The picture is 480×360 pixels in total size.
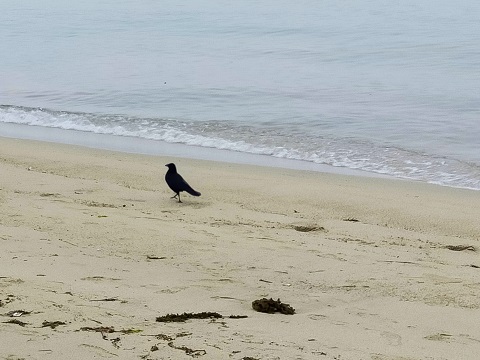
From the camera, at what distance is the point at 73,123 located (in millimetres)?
13562

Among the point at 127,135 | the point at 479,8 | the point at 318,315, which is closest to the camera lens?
the point at 318,315

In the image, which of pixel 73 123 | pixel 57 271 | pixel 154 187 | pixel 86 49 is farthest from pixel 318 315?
pixel 86 49

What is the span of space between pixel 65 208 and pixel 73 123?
264 inches

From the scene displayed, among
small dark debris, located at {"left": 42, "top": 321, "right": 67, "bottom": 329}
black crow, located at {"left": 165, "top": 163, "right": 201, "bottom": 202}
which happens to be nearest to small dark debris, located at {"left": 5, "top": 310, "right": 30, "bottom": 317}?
small dark debris, located at {"left": 42, "top": 321, "right": 67, "bottom": 329}

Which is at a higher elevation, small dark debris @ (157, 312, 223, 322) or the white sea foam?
the white sea foam

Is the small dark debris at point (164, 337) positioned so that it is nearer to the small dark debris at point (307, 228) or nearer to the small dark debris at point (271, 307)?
the small dark debris at point (271, 307)

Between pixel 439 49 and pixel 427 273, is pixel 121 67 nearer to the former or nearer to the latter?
pixel 439 49

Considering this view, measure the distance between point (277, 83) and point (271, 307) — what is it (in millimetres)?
12419

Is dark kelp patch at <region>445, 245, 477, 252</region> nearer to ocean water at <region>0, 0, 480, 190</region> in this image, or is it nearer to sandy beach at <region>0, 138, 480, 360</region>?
sandy beach at <region>0, 138, 480, 360</region>

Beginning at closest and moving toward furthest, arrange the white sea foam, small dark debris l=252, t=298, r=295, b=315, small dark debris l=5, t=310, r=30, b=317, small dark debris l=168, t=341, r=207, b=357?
small dark debris l=168, t=341, r=207, b=357 → small dark debris l=5, t=310, r=30, b=317 → small dark debris l=252, t=298, r=295, b=315 → the white sea foam

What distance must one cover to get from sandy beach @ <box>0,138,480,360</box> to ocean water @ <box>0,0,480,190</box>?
2.10 m

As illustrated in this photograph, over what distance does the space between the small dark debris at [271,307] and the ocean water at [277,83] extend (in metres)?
5.01

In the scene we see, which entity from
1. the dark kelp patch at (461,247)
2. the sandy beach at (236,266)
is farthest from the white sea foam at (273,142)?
the dark kelp patch at (461,247)

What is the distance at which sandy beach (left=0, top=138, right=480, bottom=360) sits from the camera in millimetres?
4055
